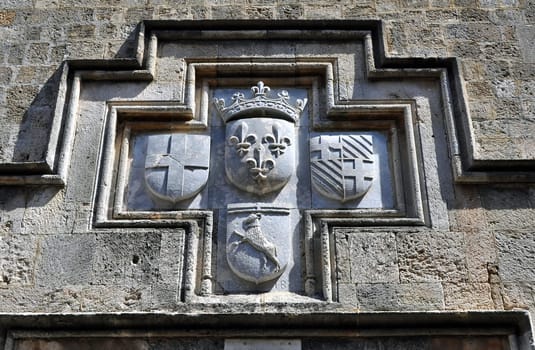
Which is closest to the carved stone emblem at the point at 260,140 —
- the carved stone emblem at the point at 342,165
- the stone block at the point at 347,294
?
the carved stone emblem at the point at 342,165

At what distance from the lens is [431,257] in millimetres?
4121

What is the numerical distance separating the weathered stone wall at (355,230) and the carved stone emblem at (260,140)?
22.1 inches

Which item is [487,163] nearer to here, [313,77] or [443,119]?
[443,119]

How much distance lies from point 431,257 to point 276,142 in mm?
1195

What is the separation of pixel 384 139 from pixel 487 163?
2.25 ft

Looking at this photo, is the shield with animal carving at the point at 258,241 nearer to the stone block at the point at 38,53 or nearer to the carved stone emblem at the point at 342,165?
the carved stone emblem at the point at 342,165

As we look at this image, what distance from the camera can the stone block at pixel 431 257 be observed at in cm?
406

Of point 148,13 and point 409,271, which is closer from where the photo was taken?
point 409,271

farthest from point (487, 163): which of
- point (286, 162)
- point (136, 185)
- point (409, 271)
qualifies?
point (136, 185)

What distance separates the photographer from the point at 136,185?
4496mm

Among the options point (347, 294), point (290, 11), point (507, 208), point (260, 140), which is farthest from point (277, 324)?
point (290, 11)

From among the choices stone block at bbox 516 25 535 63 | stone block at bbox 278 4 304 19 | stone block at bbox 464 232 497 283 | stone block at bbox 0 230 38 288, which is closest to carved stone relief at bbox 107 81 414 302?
stone block at bbox 464 232 497 283

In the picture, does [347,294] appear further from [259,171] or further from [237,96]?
[237,96]

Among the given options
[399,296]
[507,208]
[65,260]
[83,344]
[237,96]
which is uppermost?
[237,96]
